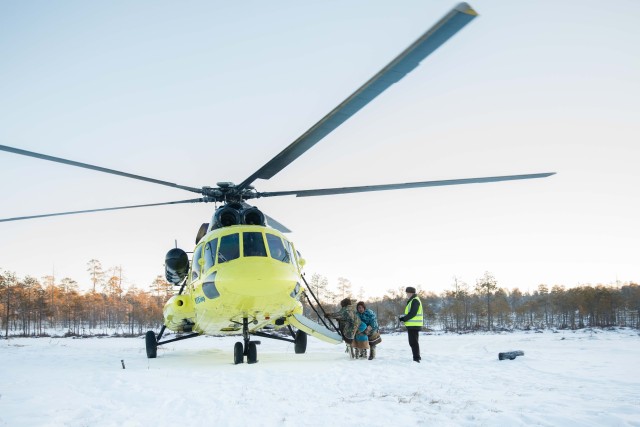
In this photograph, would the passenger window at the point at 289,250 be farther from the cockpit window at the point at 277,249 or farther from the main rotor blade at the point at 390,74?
the main rotor blade at the point at 390,74

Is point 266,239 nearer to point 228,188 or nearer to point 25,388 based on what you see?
point 228,188

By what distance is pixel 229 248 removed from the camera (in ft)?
31.0

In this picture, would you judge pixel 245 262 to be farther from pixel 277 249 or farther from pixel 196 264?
pixel 196 264

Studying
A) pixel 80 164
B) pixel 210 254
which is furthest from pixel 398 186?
pixel 80 164

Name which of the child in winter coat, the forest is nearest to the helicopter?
the child in winter coat

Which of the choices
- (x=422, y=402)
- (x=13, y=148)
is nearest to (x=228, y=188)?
(x=13, y=148)

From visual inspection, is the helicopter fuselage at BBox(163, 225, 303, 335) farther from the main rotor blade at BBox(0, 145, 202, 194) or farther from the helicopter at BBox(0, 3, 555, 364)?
the main rotor blade at BBox(0, 145, 202, 194)

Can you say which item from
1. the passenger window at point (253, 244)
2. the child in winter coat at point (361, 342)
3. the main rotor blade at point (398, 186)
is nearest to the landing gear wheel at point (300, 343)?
the child in winter coat at point (361, 342)

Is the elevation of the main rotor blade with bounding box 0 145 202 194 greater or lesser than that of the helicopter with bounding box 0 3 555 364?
greater

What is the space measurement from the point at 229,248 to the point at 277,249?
111cm

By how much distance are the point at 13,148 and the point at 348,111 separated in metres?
5.50

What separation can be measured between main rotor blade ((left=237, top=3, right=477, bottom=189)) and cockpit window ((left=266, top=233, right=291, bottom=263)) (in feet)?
9.52

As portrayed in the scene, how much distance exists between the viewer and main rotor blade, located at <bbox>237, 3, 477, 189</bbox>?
12.5ft

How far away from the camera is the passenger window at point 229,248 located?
9.31 m
